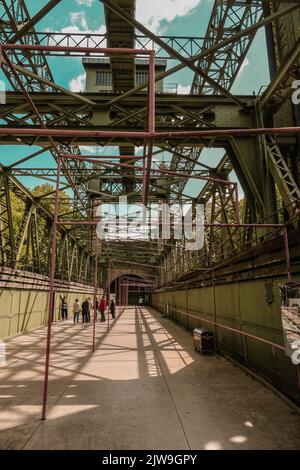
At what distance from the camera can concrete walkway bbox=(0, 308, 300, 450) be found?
396 centimetres

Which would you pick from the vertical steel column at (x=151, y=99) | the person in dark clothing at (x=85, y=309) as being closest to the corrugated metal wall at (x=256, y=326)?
the vertical steel column at (x=151, y=99)

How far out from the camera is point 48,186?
1757 inches

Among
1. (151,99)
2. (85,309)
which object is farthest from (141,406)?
(85,309)

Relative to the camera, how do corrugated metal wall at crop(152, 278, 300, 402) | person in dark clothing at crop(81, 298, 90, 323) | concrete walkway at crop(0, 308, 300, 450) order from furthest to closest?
person in dark clothing at crop(81, 298, 90, 323), corrugated metal wall at crop(152, 278, 300, 402), concrete walkway at crop(0, 308, 300, 450)

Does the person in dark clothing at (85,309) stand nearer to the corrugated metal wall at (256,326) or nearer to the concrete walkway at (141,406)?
the concrete walkway at (141,406)

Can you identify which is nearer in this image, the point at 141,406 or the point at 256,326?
the point at 141,406

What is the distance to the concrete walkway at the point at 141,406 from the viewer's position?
396cm

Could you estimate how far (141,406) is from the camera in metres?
5.22

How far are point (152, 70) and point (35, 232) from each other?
46.2 feet

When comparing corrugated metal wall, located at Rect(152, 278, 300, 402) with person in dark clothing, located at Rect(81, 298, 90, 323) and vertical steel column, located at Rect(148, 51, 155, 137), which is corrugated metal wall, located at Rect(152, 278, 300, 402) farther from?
person in dark clothing, located at Rect(81, 298, 90, 323)

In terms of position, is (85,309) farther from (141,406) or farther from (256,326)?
(141,406)

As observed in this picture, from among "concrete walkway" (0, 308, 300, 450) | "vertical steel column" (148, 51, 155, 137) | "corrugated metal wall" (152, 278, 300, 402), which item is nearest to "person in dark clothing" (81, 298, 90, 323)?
"concrete walkway" (0, 308, 300, 450)

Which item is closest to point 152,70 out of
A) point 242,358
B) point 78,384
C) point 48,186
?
point 78,384

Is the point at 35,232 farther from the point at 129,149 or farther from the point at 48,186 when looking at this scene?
the point at 48,186
